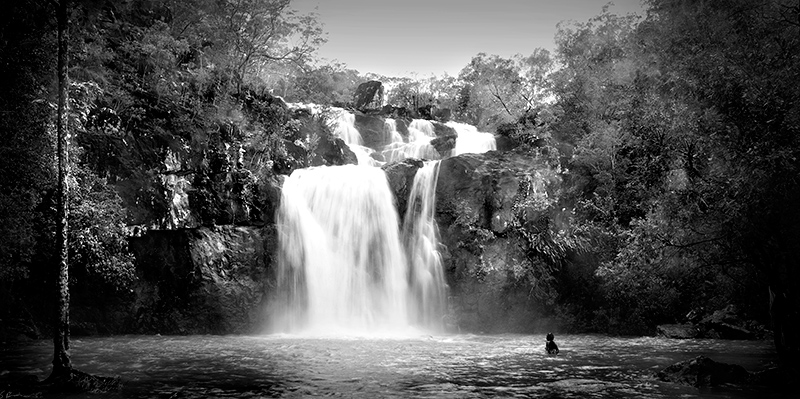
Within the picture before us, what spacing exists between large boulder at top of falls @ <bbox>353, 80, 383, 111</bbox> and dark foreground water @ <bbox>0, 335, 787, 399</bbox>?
3131 cm

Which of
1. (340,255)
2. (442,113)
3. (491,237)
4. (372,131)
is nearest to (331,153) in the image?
(372,131)

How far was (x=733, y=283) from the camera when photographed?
55.0ft

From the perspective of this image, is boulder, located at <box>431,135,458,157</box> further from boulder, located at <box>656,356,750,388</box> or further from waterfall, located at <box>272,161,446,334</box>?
boulder, located at <box>656,356,750,388</box>

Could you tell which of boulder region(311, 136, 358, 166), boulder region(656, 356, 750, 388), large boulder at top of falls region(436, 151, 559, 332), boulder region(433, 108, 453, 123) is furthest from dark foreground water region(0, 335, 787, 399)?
boulder region(433, 108, 453, 123)

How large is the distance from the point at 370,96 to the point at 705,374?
41.1 m

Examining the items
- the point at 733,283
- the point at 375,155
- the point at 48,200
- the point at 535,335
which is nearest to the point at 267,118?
the point at 375,155

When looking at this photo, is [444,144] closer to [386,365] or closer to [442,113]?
[442,113]

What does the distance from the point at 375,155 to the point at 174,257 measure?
15563 millimetres

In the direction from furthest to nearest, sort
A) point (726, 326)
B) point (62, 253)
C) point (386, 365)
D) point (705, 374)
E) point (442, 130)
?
point (442, 130) → point (726, 326) → point (386, 365) → point (705, 374) → point (62, 253)

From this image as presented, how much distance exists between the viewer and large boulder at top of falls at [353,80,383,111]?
48.2 m

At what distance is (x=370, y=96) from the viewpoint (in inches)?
1909

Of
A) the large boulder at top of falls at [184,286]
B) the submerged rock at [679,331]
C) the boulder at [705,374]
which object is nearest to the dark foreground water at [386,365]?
the boulder at [705,374]

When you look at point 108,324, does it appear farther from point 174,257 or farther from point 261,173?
point 261,173

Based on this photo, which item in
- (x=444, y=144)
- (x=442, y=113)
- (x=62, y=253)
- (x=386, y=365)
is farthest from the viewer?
(x=442, y=113)
